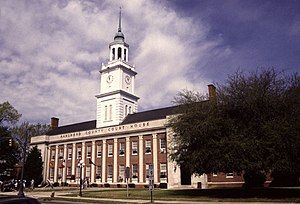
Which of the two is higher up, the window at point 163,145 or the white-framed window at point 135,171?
the window at point 163,145

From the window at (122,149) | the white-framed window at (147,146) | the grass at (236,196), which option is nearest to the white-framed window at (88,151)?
the window at (122,149)

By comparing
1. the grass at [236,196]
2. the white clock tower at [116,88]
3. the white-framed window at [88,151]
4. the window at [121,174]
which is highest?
the white clock tower at [116,88]

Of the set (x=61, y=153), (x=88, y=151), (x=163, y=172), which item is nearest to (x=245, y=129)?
(x=163, y=172)

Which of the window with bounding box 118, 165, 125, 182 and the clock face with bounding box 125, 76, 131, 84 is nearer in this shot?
the window with bounding box 118, 165, 125, 182

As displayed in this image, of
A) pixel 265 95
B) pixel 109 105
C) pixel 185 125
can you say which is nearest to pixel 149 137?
pixel 109 105

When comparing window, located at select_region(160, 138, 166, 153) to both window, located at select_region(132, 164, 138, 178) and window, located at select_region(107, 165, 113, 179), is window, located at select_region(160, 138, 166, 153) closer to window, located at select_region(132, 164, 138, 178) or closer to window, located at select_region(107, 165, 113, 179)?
window, located at select_region(132, 164, 138, 178)

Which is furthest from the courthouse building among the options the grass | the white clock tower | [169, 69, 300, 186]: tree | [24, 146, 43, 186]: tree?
[169, 69, 300, 186]: tree

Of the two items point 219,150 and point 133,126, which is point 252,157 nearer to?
point 219,150

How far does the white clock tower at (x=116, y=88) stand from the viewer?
219 feet

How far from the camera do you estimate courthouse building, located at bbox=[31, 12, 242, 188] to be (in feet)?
184

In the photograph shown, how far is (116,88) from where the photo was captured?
6725 cm

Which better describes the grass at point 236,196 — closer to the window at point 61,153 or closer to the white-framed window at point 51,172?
the window at point 61,153

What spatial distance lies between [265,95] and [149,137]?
3096cm

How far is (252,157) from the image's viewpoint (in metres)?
27.6
